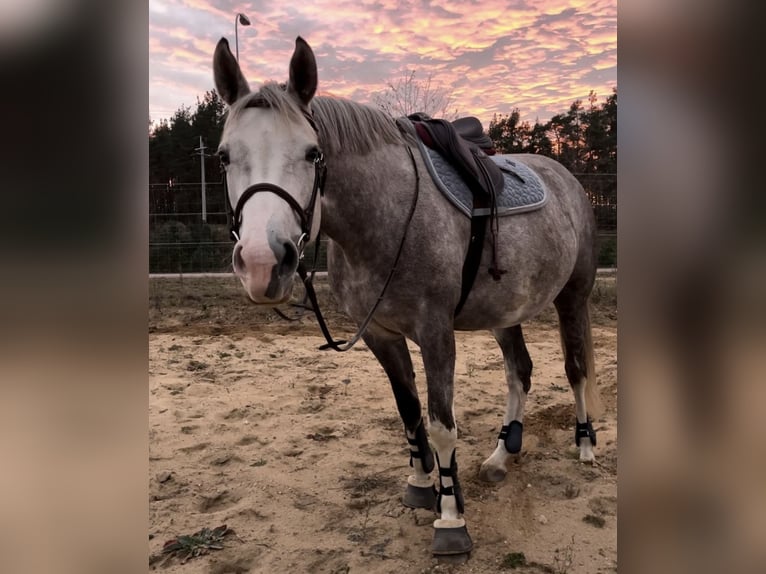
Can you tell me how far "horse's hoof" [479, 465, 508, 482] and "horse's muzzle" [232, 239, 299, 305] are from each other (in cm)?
205

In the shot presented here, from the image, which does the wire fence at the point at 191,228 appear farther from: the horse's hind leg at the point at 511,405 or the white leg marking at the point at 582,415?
the horse's hind leg at the point at 511,405

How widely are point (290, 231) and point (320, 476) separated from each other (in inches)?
76.8

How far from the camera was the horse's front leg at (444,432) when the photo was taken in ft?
7.14

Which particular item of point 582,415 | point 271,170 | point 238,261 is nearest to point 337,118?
point 271,170

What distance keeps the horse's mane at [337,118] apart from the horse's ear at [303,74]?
0.16 feet

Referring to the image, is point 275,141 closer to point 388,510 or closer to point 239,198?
point 239,198

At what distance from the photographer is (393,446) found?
3.41 meters

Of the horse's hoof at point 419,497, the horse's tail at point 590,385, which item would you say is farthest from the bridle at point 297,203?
the horse's tail at point 590,385

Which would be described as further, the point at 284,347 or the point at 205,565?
the point at 284,347
